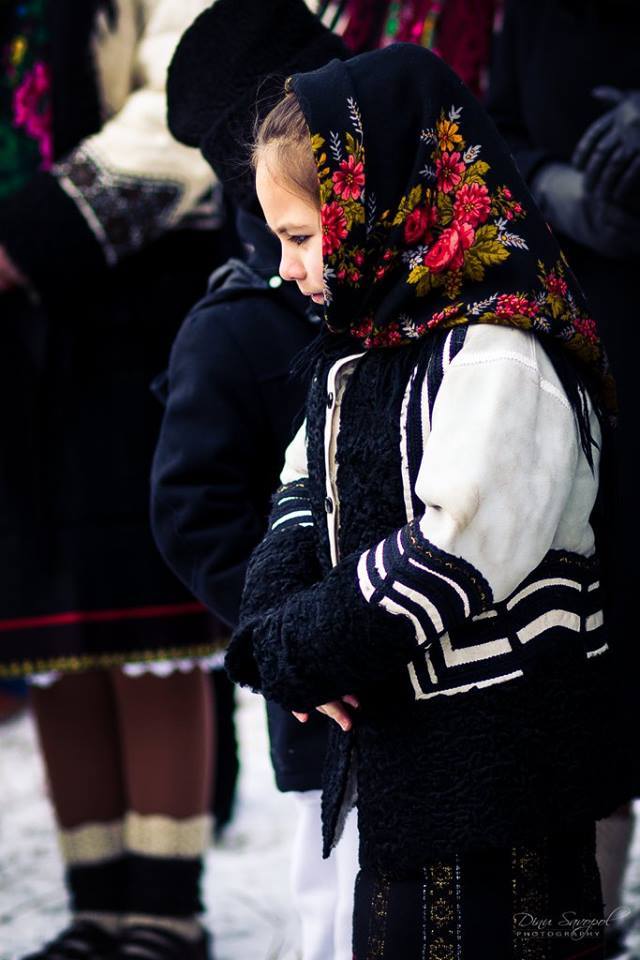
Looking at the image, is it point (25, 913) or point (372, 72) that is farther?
point (25, 913)

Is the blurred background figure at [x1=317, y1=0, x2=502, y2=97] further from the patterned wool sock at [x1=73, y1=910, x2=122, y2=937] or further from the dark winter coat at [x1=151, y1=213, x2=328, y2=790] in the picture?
the patterned wool sock at [x1=73, y1=910, x2=122, y2=937]

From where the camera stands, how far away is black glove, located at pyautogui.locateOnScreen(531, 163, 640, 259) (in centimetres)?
205

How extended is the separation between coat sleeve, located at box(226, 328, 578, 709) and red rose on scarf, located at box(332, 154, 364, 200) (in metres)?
0.20

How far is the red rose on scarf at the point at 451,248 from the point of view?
138 cm

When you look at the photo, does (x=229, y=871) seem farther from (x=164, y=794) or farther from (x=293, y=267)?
(x=293, y=267)

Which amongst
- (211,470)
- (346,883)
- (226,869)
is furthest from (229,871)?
(211,470)

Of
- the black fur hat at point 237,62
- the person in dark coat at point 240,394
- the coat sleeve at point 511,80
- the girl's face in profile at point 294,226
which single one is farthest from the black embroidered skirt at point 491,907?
the coat sleeve at point 511,80

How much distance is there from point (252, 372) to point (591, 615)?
652mm

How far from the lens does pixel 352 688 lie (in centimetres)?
143

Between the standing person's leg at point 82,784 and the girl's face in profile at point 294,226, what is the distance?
1.30 meters

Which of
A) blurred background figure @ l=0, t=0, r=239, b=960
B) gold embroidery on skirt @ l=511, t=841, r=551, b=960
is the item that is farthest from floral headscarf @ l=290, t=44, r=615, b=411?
blurred background figure @ l=0, t=0, r=239, b=960

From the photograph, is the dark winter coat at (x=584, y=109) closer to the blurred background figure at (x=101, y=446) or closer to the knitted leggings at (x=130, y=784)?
the blurred background figure at (x=101, y=446)

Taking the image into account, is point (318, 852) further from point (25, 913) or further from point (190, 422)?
point (25, 913)

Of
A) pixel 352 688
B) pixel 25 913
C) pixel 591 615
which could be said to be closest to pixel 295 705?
pixel 352 688
